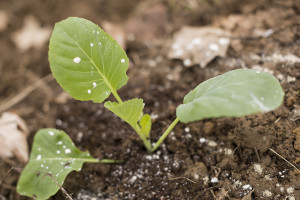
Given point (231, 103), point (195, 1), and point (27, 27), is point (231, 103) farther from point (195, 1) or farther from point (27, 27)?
point (27, 27)

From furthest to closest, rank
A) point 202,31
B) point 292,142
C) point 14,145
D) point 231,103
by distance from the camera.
Answer: point 202,31
point 14,145
point 292,142
point 231,103

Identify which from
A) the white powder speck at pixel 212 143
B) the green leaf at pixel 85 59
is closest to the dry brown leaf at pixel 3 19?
the green leaf at pixel 85 59

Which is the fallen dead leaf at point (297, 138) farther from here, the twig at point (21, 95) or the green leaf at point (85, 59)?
the twig at point (21, 95)

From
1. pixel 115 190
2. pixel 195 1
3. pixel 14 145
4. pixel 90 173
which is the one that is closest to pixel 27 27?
pixel 14 145

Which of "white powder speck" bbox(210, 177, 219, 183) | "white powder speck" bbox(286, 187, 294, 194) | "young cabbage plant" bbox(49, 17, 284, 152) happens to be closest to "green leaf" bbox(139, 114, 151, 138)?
"young cabbage plant" bbox(49, 17, 284, 152)

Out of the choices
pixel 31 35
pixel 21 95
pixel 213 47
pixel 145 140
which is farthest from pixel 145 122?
pixel 31 35

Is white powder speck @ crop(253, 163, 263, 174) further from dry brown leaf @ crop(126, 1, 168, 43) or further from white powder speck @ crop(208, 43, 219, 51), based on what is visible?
dry brown leaf @ crop(126, 1, 168, 43)
